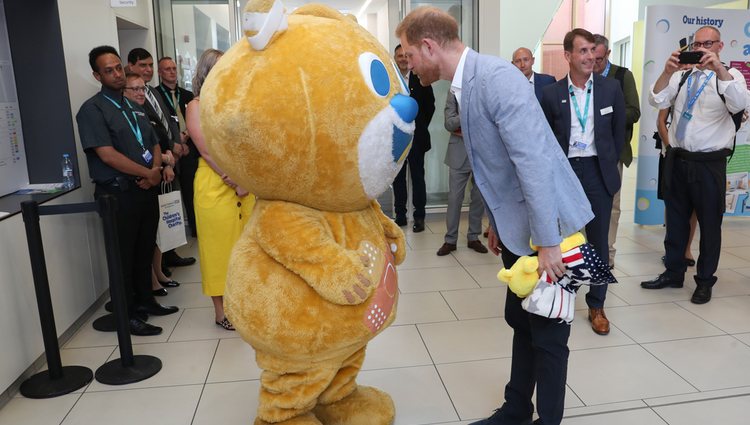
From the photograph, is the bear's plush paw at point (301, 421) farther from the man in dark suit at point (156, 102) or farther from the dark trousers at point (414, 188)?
the dark trousers at point (414, 188)

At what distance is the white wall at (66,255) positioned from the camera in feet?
8.86

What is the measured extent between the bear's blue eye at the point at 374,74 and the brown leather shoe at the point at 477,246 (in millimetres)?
3377

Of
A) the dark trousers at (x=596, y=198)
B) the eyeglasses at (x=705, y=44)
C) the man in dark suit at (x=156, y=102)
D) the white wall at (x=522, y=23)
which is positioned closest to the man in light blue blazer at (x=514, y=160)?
the dark trousers at (x=596, y=198)

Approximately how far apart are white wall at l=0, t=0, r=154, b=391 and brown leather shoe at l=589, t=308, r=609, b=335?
3009 millimetres

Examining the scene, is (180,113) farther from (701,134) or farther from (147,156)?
(701,134)

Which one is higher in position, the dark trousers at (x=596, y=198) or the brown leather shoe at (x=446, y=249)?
the dark trousers at (x=596, y=198)

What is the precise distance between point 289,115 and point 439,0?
4.98 meters

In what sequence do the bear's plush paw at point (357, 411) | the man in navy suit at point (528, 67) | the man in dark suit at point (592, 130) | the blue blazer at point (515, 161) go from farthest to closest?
the man in navy suit at point (528, 67)
the man in dark suit at point (592, 130)
the bear's plush paw at point (357, 411)
the blue blazer at point (515, 161)

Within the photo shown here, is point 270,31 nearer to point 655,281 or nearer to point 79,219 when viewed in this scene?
point 79,219

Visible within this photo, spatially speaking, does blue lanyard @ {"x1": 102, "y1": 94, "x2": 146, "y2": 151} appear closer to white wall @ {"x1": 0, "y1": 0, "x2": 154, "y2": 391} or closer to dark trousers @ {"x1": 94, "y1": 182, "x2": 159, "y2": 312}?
dark trousers @ {"x1": 94, "y1": 182, "x2": 159, "y2": 312}

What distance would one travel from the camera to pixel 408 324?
3436 mm

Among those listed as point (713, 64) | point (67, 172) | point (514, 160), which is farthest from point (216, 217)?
point (713, 64)

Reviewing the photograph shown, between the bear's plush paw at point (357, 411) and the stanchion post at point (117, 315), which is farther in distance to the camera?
the stanchion post at point (117, 315)

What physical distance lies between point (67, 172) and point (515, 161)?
286 centimetres
